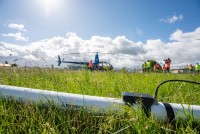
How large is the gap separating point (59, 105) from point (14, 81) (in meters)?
2.18

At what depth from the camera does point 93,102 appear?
2141 mm

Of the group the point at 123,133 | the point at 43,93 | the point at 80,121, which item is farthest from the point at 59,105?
the point at 123,133

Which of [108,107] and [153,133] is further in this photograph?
[108,107]

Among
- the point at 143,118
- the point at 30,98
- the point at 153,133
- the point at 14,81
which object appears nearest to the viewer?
the point at 153,133

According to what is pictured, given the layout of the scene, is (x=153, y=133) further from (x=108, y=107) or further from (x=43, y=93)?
(x=43, y=93)

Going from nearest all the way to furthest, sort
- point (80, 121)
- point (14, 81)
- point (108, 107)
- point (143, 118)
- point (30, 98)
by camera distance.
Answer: point (143, 118), point (80, 121), point (108, 107), point (30, 98), point (14, 81)

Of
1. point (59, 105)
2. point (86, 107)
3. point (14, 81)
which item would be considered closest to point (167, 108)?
point (86, 107)

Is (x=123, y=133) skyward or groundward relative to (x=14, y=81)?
groundward

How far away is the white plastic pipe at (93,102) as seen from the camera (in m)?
1.90

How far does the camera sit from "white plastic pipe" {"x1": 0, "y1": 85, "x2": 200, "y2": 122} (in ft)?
6.24

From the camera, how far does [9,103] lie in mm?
2406

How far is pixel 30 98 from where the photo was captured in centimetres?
237

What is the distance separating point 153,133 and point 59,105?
3.30 feet

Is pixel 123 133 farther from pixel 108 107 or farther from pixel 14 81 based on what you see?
pixel 14 81
